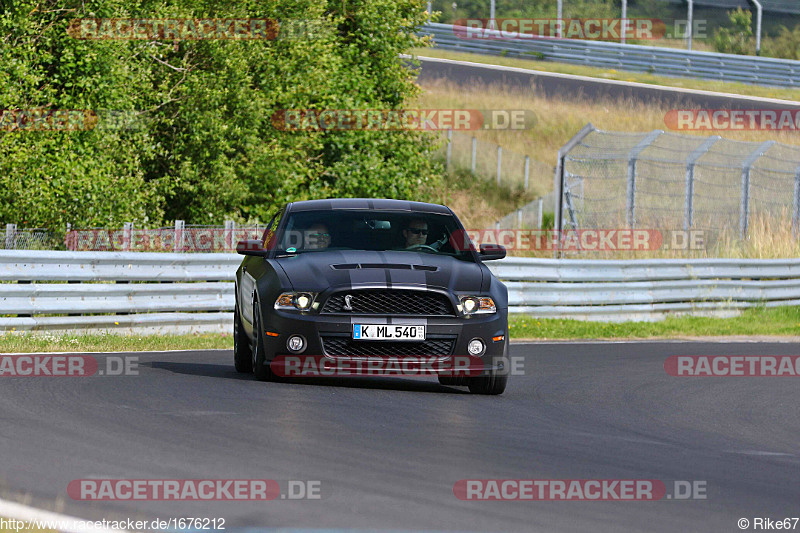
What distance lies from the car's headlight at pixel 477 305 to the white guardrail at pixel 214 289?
6.25m

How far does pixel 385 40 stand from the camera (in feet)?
103

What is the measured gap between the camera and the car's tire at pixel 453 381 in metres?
11.2

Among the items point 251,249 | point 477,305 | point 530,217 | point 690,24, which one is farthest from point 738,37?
point 477,305

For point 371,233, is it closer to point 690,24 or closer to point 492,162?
point 492,162

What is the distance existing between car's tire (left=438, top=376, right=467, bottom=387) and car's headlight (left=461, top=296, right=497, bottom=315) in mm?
848

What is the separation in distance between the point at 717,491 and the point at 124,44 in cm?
1861

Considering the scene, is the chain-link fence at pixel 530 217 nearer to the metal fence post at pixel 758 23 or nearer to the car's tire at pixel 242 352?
the metal fence post at pixel 758 23

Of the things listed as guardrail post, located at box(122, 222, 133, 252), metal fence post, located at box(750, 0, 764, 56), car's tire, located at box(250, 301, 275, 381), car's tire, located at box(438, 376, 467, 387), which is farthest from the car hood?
metal fence post, located at box(750, 0, 764, 56)

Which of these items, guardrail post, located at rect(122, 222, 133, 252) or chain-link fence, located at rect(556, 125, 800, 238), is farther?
chain-link fence, located at rect(556, 125, 800, 238)

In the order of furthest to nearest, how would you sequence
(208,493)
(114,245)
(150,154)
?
(150,154), (114,245), (208,493)

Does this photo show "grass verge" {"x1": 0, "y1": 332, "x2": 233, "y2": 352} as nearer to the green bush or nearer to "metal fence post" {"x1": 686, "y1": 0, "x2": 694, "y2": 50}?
"metal fence post" {"x1": 686, "y1": 0, "x2": 694, "y2": 50}

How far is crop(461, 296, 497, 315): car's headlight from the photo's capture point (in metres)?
10.4

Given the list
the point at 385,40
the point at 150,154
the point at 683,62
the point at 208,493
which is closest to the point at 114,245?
the point at 150,154

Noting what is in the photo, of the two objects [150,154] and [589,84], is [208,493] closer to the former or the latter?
[150,154]
